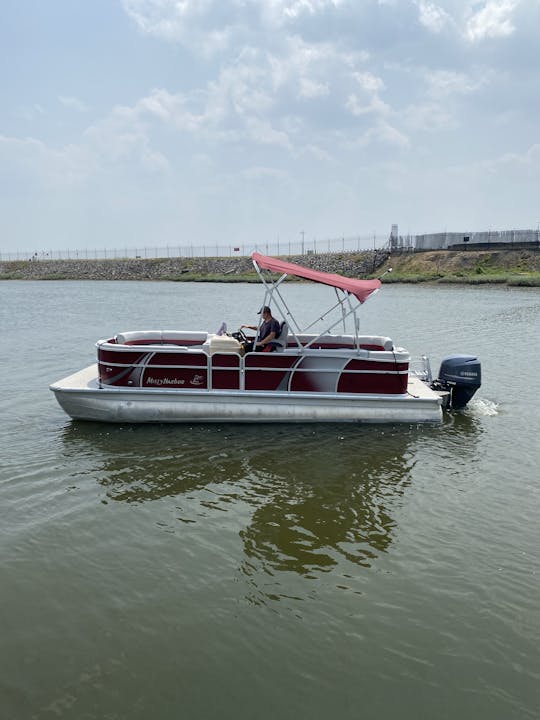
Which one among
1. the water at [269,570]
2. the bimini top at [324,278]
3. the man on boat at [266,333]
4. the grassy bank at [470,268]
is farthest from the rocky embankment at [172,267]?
the water at [269,570]

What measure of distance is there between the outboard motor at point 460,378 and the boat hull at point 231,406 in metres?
1.39

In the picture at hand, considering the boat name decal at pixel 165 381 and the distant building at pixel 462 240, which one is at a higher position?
the distant building at pixel 462 240

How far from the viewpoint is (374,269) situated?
79.1 m

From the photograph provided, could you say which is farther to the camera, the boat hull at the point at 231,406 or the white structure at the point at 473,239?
the white structure at the point at 473,239

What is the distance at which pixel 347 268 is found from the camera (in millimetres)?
83375

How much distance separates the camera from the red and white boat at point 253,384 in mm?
12094

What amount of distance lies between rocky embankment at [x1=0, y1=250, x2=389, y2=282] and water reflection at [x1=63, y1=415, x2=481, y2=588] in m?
68.5

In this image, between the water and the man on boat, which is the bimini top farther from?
the water

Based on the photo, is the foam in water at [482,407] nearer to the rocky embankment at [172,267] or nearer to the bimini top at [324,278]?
the bimini top at [324,278]

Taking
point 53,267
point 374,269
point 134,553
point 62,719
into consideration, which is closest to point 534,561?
point 134,553

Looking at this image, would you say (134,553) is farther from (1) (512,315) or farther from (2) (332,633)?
(1) (512,315)

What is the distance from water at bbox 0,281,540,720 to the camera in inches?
198

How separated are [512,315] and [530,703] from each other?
32782 mm

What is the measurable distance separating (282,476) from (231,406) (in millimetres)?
2827
